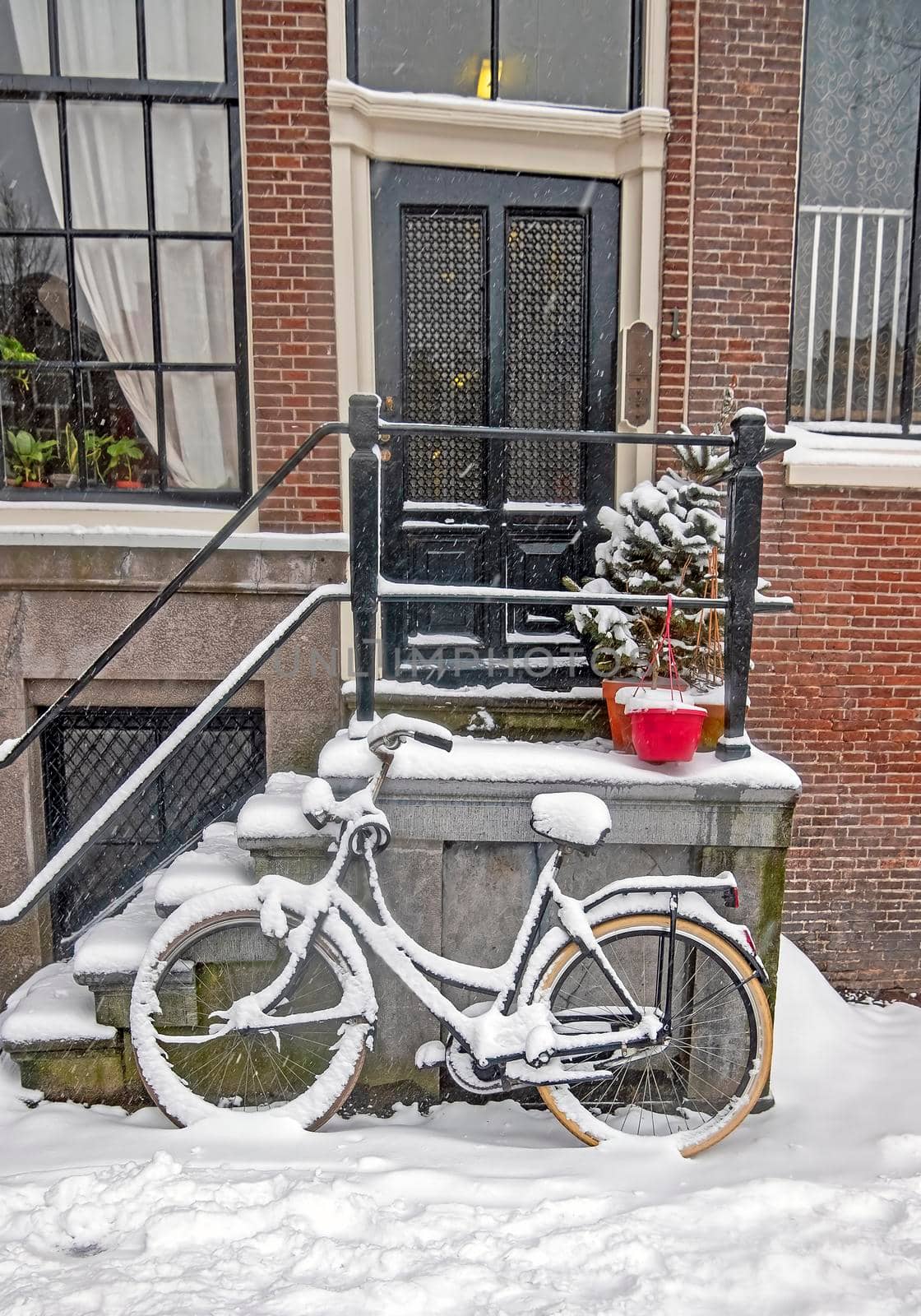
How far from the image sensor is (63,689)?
418cm

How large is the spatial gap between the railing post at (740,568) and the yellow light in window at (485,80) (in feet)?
8.69

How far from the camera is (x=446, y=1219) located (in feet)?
7.38

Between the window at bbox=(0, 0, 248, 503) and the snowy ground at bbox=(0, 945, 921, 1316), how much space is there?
9.82ft

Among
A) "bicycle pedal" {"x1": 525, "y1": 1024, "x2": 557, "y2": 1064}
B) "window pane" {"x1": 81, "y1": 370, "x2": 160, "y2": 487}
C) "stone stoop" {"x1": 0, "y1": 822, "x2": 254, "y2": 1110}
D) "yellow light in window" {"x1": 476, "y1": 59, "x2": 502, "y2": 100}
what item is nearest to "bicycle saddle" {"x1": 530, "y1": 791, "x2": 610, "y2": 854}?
"bicycle pedal" {"x1": 525, "y1": 1024, "x2": 557, "y2": 1064}

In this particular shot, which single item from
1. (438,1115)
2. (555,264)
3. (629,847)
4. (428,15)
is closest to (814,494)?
(555,264)

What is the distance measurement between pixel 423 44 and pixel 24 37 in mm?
1974

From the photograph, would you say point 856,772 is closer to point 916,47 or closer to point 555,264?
point 555,264

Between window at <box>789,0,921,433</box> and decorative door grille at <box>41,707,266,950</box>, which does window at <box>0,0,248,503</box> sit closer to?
→ decorative door grille at <box>41,707,266,950</box>

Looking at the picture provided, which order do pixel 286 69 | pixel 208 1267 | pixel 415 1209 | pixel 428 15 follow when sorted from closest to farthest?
pixel 208 1267 → pixel 415 1209 → pixel 286 69 → pixel 428 15

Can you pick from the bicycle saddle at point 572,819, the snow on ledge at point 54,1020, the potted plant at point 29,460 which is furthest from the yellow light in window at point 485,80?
the snow on ledge at point 54,1020

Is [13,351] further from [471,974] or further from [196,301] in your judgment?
[471,974]

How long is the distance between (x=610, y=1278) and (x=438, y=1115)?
0.93 m

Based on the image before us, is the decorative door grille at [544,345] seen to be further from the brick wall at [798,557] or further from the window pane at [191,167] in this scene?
the window pane at [191,167]

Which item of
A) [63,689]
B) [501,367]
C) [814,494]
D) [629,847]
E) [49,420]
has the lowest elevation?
[629,847]
